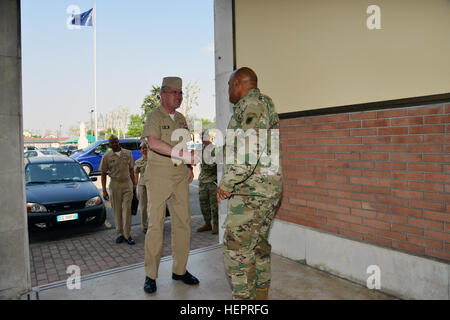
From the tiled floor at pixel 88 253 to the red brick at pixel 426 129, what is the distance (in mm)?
3578

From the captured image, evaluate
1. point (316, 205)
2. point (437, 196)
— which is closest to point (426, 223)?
point (437, 196)

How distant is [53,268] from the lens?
14.6ft

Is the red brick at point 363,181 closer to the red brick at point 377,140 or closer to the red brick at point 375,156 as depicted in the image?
the red brick at point 375,156

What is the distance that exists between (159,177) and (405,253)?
2.59m

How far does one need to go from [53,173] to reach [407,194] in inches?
275

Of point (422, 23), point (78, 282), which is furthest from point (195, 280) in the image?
point (422, 23)

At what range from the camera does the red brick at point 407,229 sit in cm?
307

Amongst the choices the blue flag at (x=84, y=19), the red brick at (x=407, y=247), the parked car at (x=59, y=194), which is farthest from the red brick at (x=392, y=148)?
the blue flag at (x=84, y=19)

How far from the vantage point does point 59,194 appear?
20.8 ft

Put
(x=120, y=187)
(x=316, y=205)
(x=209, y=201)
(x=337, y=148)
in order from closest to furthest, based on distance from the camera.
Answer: (x=337, y=148) → (x=316, y=205) → (x=120, y=187) → (x=209, y=201)

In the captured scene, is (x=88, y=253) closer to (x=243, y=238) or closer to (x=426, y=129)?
(x=243, y=238)

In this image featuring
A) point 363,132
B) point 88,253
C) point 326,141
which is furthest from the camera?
point 88,253

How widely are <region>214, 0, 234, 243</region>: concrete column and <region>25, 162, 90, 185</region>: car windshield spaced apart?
3959 mm
